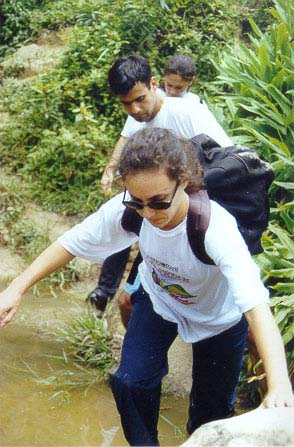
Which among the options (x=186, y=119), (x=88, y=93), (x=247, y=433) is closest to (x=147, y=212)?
(x=247, y=433)

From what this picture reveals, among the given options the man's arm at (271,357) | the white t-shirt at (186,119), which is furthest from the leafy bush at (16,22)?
the man's arm at (271,357)

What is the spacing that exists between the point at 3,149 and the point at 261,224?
518cm

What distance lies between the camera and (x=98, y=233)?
269 cm

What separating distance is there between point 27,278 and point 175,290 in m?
0.57

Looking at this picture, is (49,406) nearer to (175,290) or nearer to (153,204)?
(175,290)

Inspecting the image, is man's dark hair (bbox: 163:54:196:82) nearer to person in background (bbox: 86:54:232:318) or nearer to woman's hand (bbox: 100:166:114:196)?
woman's hand (bbox: 100:166:114:196)

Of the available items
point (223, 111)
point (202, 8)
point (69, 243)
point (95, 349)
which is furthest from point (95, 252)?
point (202, 8)

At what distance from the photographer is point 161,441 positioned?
12.9 ft

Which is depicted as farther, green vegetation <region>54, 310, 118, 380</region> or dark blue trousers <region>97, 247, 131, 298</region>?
dark blue trousers <region>97, 247, 131, 298</region>

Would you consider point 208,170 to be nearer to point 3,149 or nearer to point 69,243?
point 69,243

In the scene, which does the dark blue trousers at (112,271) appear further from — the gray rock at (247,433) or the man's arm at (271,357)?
the gray rock at (247,433)

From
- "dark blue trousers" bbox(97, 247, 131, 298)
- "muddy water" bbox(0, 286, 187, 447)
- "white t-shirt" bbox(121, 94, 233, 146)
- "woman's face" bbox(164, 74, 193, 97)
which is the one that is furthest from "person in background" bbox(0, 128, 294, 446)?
"woman's face" bbox(164, 74, 193, 97)

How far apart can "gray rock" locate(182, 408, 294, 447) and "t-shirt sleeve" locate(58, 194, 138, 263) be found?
3.48 ft

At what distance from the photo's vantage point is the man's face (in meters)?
3.95
